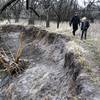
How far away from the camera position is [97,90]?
431 inches

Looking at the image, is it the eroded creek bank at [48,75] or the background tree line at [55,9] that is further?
the background tree line at [55,9]

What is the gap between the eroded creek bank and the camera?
13250 millimetres

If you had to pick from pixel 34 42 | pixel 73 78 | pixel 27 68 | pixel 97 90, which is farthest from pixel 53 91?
pixel 34 42

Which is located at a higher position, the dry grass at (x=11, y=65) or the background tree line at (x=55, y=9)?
the background tree line at (x=55, y=9)

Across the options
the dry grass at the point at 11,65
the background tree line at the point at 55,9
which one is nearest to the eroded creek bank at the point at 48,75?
the dry grass at the point at 11,65

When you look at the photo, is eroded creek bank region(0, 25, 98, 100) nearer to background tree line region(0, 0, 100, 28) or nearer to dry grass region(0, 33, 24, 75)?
dry grass region(0, 33, 24, 75)

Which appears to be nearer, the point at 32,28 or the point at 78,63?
the point at 78,63

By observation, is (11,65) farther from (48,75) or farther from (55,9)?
(55,9)

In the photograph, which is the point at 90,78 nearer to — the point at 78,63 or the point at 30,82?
the point at 78,63

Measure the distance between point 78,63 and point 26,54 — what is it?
33.7ft

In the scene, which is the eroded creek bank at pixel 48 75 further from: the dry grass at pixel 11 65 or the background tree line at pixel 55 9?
the background tree line at pixel 55 9

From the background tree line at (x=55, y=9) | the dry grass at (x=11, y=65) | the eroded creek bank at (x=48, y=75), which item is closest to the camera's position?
the eroded creek bank at (x=48, y=75)

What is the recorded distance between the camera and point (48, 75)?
16.5 meters

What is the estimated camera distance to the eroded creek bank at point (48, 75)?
43.5 feet
